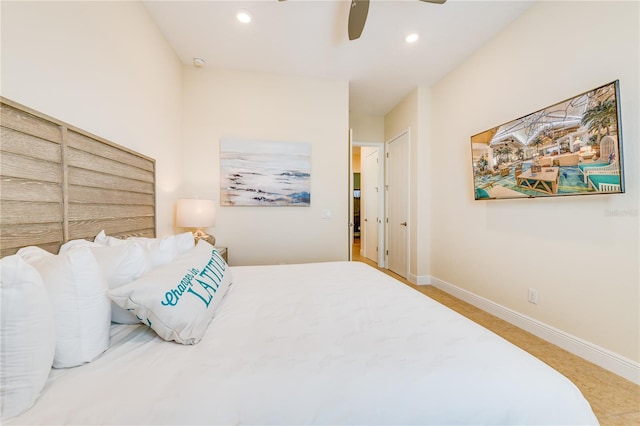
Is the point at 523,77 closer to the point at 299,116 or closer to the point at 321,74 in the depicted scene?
the point at 321,74

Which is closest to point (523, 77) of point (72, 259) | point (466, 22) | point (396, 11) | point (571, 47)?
point (571, 47)

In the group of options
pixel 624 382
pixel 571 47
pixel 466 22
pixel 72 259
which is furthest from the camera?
pixel 466 22

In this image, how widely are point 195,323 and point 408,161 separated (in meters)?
3.49

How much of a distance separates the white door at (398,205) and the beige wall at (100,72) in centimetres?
316

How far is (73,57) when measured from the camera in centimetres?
130

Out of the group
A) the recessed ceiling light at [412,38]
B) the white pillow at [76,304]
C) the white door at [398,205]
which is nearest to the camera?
the white pillow at [76,304]

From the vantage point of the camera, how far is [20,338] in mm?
587

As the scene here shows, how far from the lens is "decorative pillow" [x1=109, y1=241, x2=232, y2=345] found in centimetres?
84


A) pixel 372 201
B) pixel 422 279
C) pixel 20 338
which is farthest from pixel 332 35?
pixel 422 279

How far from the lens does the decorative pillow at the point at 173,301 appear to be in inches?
33.0

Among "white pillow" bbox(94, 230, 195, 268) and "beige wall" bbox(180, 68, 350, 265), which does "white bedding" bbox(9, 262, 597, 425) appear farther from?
"beige wall" bbox(180, 68, 350, 265)

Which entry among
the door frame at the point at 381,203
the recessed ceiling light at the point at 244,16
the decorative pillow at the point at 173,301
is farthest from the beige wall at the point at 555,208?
the decorative pillow at the point at 173,301

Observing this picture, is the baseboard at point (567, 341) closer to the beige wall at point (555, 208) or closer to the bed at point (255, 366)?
the beige wall at point (555, 208)

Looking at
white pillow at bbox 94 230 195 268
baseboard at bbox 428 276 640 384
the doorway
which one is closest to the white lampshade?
white pillow at bbox 94 230 195 268
